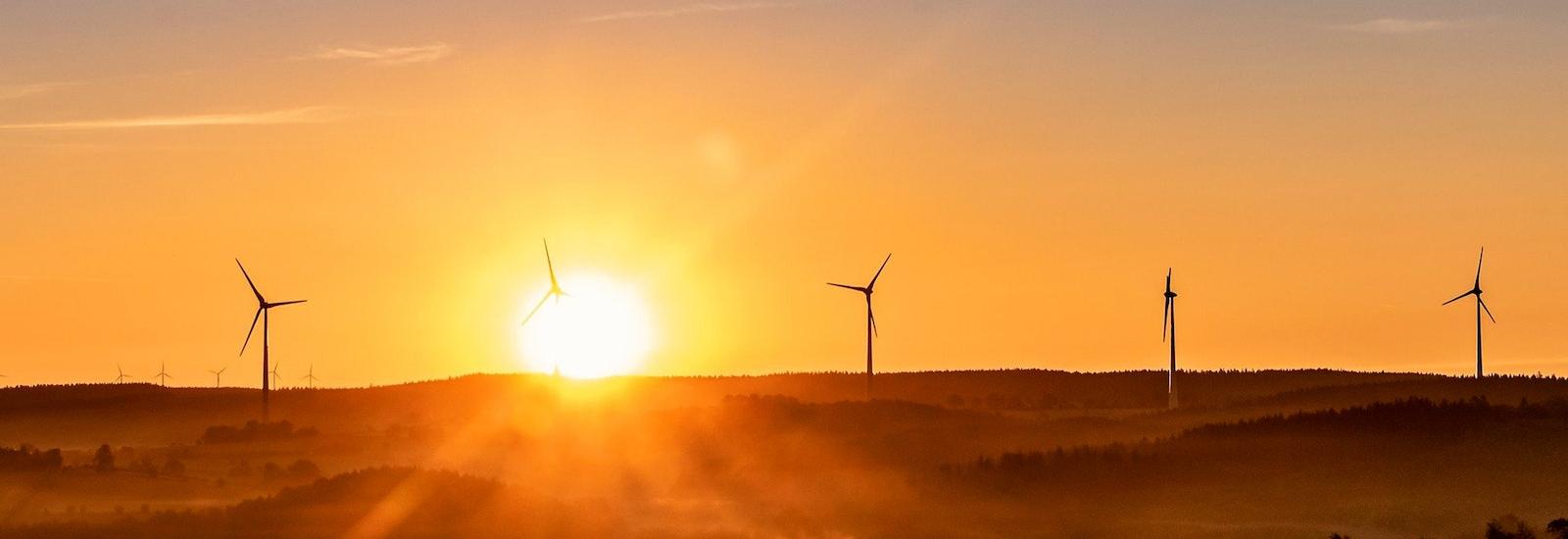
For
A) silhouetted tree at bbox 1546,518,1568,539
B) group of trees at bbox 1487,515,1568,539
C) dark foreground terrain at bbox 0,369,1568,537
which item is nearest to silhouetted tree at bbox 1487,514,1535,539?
group of trees at bbox 1487,515,1568,539

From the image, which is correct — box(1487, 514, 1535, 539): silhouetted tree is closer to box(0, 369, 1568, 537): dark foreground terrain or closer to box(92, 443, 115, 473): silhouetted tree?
box(0, 369, 1568, 537): dark foreground terrain

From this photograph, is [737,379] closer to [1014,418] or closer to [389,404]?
[389,404]

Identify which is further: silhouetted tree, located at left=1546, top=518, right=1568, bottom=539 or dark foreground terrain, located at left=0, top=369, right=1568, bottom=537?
dark foreground terrain, located at left=0, top=369, right=1568, bottom=537

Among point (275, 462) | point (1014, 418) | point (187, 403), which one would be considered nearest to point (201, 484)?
point (275, 462)

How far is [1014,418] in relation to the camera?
121 metres

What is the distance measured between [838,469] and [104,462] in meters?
31.5

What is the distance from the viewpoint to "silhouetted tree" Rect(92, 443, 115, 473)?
9731cm

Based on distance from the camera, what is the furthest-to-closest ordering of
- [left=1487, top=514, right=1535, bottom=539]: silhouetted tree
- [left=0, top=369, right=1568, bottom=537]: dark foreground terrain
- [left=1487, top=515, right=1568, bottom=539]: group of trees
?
A: [left=0, top=369, right=1568, bottom=537]: dark foreground terrain
[left=1487, top=514, right=1535, bottom=539]: silhouetted tree
[left=1487, top=515, right=1568, bottom=539]: group of trees

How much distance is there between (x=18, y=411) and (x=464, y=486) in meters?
81.5

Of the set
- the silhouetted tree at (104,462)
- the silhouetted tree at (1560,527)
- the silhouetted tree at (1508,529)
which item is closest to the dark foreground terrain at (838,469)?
the silhouetted tree at (104,462)

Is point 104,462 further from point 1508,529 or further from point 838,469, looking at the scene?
point 1508,529

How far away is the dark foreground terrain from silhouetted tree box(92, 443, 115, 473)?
6.1 inches

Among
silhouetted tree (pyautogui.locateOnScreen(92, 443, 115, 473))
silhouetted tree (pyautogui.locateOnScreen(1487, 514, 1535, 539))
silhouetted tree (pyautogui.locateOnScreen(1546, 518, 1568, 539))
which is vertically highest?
silhouetted tree (pyautogui.locateOnScreen(92, 443, 115, 473))

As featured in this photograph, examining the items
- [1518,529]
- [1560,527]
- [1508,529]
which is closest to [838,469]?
[1508,529]
